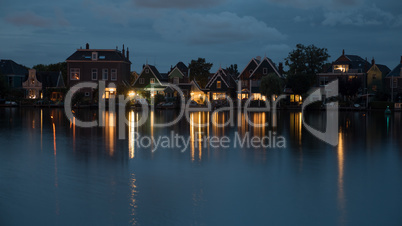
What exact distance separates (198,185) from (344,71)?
235 ft

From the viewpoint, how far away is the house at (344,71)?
7944 cm

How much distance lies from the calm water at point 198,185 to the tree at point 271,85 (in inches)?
1991

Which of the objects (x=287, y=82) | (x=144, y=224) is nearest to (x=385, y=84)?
(x=287, y=82)

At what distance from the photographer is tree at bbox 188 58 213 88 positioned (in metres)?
98.0

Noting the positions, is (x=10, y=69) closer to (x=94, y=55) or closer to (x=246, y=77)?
(x=94, y=55)

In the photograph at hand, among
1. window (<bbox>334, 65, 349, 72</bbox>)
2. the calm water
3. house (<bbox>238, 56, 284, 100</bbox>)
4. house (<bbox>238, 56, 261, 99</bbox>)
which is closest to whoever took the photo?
the calm water

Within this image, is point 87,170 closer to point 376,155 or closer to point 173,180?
point 173,180

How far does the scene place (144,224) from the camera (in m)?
10.1

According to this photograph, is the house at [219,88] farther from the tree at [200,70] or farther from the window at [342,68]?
the window at [342,68]

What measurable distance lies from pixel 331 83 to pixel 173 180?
66.9 meters

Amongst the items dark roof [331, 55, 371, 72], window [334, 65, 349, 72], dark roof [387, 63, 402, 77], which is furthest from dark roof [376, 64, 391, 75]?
window [334, 65, 349, 72]

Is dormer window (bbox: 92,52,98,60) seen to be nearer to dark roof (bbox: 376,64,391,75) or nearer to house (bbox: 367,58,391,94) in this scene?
house (bbox: 367,58,391,94)

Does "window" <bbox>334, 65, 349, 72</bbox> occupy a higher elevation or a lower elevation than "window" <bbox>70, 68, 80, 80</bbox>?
higher

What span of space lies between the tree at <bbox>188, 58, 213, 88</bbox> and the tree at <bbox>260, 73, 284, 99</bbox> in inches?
1035
